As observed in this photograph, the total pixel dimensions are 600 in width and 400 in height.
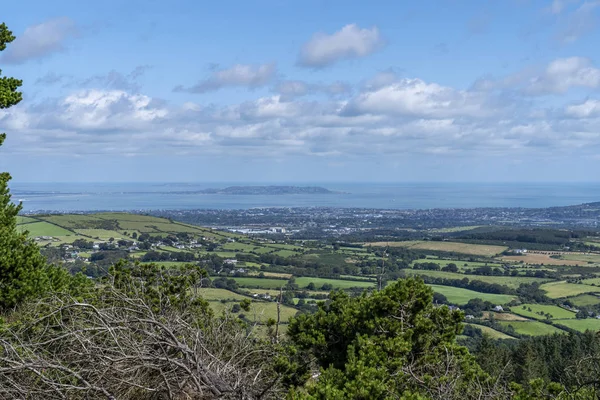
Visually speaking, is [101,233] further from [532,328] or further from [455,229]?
[455,229]

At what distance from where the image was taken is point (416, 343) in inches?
309

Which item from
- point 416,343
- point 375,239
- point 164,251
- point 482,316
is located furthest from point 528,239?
point 416,343

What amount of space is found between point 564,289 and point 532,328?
12.6 m

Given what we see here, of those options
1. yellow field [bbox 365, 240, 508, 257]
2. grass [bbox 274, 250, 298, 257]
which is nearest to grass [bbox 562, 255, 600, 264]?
yellow field [bbox 365, 240, 508, 257]

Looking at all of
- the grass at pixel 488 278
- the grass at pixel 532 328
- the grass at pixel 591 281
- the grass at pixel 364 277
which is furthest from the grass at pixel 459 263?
the grass at pixel 532 328

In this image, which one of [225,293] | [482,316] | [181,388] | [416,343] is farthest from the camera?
[482,316]

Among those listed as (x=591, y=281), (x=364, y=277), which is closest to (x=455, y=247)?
(x=591, y=281)

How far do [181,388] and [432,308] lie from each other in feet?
14.6

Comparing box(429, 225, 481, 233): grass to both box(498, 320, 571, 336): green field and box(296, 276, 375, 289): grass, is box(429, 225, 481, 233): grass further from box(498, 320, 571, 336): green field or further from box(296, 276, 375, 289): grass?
box(498, 320, 571, 336): green field

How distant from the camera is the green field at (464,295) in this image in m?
37.2

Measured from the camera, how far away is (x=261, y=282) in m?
37.4

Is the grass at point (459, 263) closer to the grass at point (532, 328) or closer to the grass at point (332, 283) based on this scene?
the grass at point (332, 283)

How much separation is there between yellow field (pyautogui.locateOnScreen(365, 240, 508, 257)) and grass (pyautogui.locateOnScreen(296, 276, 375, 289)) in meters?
21.8

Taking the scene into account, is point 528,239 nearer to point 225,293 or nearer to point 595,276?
point 595,276
